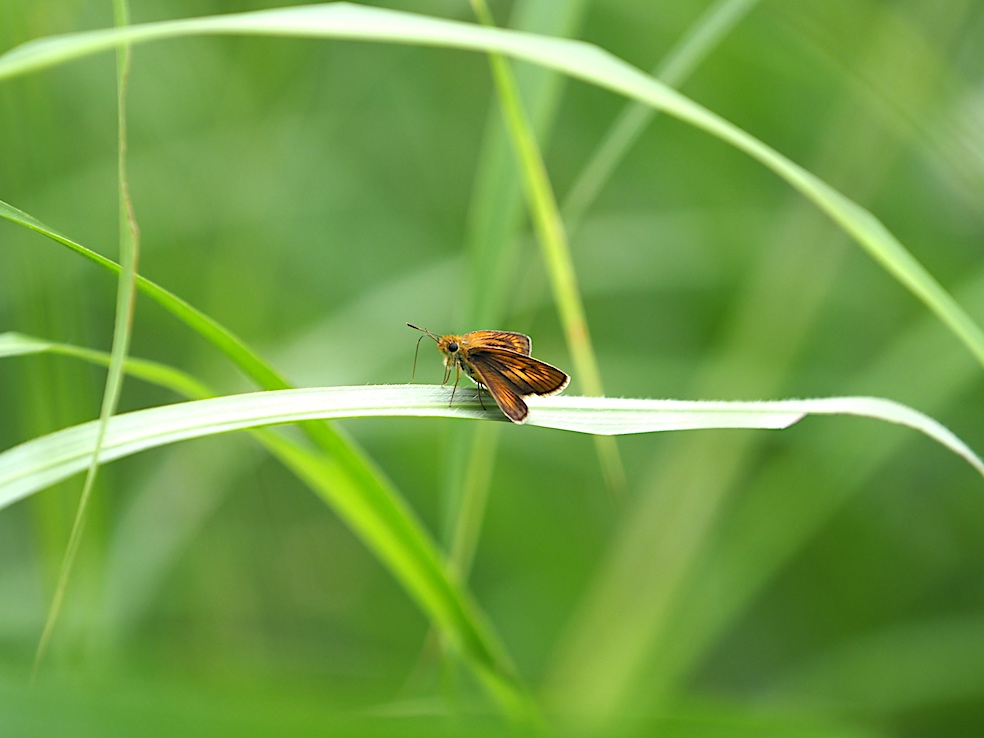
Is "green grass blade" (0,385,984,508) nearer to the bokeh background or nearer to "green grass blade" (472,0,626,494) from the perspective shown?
"green grass blade" (472,0,626,494)

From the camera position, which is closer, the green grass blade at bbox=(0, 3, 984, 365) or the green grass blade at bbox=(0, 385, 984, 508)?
the green grass blade at bbox=(0, 3, 984, 365)

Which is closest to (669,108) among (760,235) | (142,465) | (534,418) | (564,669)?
(534,418)

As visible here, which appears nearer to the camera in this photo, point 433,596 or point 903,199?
point 433,596

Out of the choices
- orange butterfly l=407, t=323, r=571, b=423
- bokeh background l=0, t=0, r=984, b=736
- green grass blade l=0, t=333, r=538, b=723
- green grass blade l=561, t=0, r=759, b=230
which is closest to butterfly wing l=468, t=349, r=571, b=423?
orange butterfly l=407, t=323, r=571, b=423

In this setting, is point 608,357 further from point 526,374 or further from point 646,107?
point 526,374

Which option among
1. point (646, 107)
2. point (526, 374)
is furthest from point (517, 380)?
point (646, 107)

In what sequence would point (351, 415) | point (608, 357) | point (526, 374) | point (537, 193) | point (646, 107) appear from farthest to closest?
point (608, 357), point (646, 107), point (537, 193), point (526, 374), point (351, 415)

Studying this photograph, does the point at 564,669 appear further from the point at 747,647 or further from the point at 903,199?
the point at 903,199
